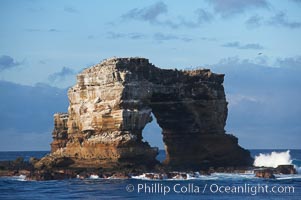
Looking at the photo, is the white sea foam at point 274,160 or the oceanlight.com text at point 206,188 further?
the white sea foam at point 274,160

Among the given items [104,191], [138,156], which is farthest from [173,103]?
[104,191]

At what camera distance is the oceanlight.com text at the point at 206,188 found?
59250mm

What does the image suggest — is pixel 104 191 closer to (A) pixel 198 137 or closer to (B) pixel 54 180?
(B) pixel 54 180

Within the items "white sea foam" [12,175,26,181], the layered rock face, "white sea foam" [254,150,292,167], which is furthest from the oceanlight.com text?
"white sea foam" [254,150,292,167]

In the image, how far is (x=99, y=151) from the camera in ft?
240

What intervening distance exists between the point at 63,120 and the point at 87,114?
12.3 meters

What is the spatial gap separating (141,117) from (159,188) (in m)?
Answer: 13.5

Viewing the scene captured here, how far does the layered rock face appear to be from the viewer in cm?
7275

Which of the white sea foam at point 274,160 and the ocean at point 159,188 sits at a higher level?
the white sea foam at point 274,160

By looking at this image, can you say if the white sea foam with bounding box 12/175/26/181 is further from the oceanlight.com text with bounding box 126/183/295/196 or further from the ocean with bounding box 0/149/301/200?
the oceanlight.com text with bounding box 126/183/295/196

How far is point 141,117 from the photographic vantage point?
7400cm

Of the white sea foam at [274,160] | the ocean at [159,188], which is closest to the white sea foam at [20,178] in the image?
the ocean at [159,188]

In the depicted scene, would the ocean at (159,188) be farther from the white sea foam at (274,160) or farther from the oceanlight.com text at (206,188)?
the white sea foam at (274,160)

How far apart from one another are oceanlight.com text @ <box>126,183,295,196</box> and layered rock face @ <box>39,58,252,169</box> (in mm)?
9710
